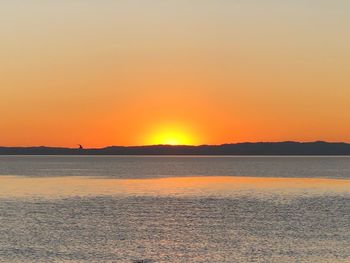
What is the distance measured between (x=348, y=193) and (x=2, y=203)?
7072 cm

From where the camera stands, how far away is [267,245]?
56.9m

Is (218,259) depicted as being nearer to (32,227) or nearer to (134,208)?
(32,227)

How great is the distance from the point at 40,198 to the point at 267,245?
203 feet

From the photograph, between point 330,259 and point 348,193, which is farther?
point 348,193

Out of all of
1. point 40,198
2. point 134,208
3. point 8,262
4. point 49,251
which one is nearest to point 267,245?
point 49,251

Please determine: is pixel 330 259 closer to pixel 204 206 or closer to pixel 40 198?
pixel 204 206

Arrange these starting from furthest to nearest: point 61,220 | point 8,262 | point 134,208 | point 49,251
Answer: point 134,208 → point 61,220 → point 49,251 → point 8,262

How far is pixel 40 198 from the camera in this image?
109188mm

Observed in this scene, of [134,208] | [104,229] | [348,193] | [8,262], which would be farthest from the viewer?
[348,193]

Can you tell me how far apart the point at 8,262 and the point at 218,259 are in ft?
55.8

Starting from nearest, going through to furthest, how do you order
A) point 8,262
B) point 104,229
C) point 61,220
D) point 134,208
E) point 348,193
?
point 8,262, point 104,229, point 61,220, point 134,208, point 348,193

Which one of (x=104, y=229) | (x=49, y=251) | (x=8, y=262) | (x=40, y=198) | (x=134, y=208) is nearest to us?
(x=8, y=262)

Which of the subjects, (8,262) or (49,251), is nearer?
(8,262)

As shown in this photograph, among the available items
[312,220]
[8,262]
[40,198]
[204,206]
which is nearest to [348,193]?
[204,206]
